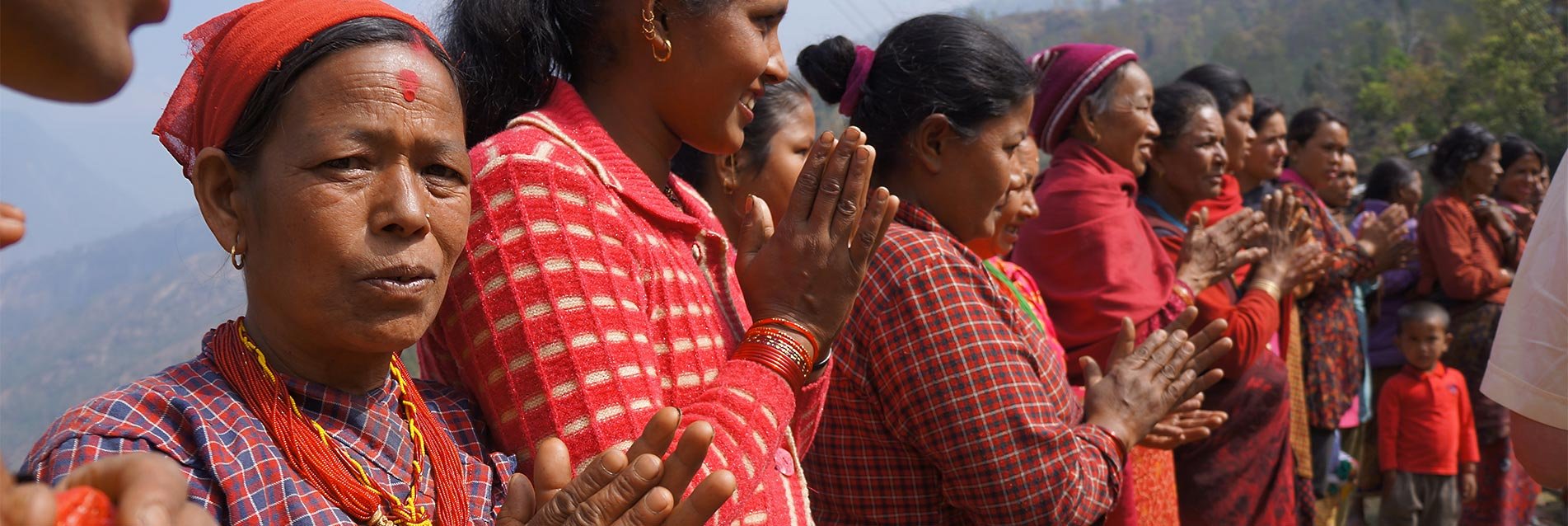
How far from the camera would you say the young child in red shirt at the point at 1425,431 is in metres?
6.42

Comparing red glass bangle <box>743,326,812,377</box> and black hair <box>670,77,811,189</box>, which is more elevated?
red glass bangle <box>743,326,812,377</box>

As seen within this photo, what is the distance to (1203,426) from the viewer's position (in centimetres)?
326

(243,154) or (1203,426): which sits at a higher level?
(243,154)

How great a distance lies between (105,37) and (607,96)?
1305mm

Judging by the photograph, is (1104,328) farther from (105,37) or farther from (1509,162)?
(1509,162)

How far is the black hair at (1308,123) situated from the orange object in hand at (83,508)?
7150 millimetres

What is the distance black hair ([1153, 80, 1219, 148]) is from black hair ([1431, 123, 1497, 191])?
356 cm

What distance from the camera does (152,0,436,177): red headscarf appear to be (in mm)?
1427

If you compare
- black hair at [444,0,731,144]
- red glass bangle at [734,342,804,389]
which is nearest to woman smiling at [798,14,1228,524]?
red glass bangle at [734,342,804,389]

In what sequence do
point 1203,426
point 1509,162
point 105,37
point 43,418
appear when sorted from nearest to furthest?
point 105,37, point 1203,426, point 43,418, point 1509,162

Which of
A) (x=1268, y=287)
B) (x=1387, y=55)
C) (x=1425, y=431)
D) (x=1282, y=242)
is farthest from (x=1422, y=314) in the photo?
(x=1387, y=55)

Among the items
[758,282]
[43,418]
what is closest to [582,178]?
[758,282]

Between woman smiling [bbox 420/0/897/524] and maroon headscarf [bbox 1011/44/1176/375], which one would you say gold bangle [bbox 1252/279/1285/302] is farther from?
woman smiling [bbox 420/0/897/524]

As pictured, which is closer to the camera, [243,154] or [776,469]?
[243,154]
